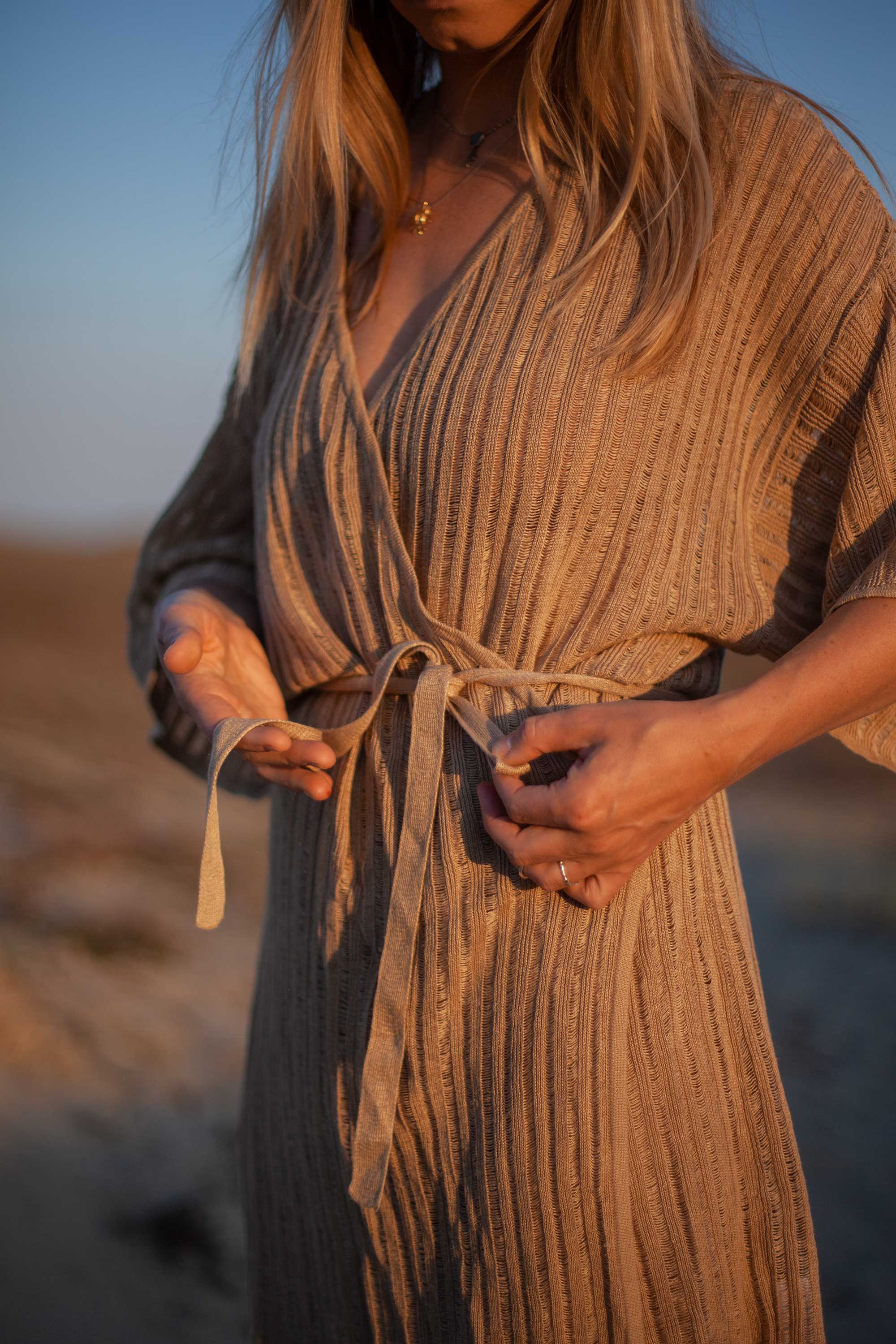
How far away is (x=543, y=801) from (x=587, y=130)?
0.63 meters

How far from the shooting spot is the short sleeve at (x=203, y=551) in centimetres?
132

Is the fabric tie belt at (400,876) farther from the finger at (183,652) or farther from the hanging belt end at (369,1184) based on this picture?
the finger at (183,652)

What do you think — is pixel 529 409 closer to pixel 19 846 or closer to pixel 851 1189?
pixel 851 1189

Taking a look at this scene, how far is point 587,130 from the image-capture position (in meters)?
0.94

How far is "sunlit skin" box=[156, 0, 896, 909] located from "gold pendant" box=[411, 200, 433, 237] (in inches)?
3.8

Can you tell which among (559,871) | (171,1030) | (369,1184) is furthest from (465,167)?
(171,1030)

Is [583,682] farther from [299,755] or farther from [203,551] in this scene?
[203,551]

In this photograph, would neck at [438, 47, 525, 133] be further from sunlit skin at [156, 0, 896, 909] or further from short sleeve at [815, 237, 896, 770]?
short sleeve at [815, 237, 896, 770]

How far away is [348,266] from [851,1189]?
2.54 meters

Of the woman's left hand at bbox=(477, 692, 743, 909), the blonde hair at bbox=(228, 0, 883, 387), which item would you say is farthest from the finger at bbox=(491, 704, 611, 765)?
the blonde hair at bbox=(228, 0, 883, 387)

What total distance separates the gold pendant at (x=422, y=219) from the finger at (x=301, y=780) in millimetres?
600

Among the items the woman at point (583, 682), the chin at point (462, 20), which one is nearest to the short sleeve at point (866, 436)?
the woman at point (583, 682)

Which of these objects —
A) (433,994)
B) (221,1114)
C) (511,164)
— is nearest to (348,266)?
(511,164)

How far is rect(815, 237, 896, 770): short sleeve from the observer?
0.86m
